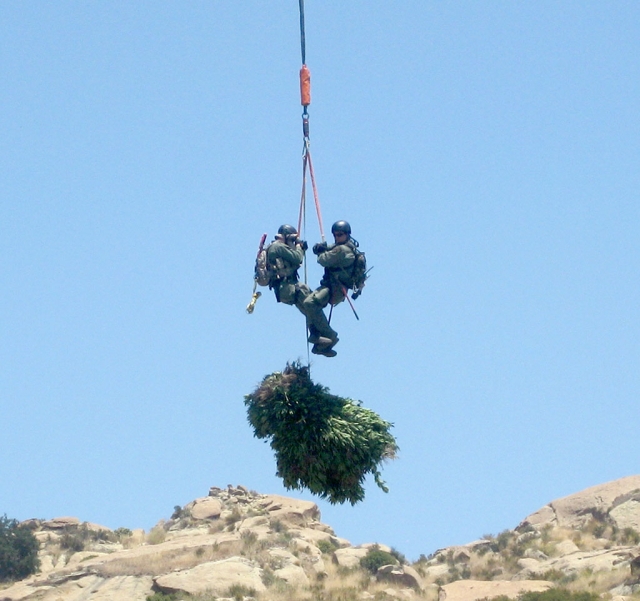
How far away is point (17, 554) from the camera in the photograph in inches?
1842

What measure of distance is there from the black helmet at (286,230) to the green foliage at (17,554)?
100.0ft

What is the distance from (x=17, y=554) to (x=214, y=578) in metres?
10.0

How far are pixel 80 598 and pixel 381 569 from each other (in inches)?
397

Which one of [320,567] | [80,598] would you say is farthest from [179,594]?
[320,567]

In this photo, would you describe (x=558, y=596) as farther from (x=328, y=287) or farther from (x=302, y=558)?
(x=328, y=287)

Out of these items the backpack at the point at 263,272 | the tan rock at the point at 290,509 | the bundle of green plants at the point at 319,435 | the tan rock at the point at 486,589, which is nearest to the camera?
the bundle of green plants at the point at 319,435

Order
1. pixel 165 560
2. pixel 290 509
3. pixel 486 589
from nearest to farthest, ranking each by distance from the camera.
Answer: pixel 486 589 → pixel 165 560 → pixel 290 509

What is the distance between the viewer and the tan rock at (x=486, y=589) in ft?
128

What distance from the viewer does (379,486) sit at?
716 inches

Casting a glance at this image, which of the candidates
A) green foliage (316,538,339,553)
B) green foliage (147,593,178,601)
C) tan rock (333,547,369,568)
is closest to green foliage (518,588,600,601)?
tan rock (333,547,369,568)

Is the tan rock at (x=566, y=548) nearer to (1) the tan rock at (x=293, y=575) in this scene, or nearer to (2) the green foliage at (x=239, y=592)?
(1) the tan rock at (x=293, y=575)

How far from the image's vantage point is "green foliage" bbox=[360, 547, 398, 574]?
145 feet

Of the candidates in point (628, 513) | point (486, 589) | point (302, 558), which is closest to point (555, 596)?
point (486, 589)

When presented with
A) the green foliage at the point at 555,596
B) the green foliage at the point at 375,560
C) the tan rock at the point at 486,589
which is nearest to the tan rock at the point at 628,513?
the tan rock at the point at 486,589
